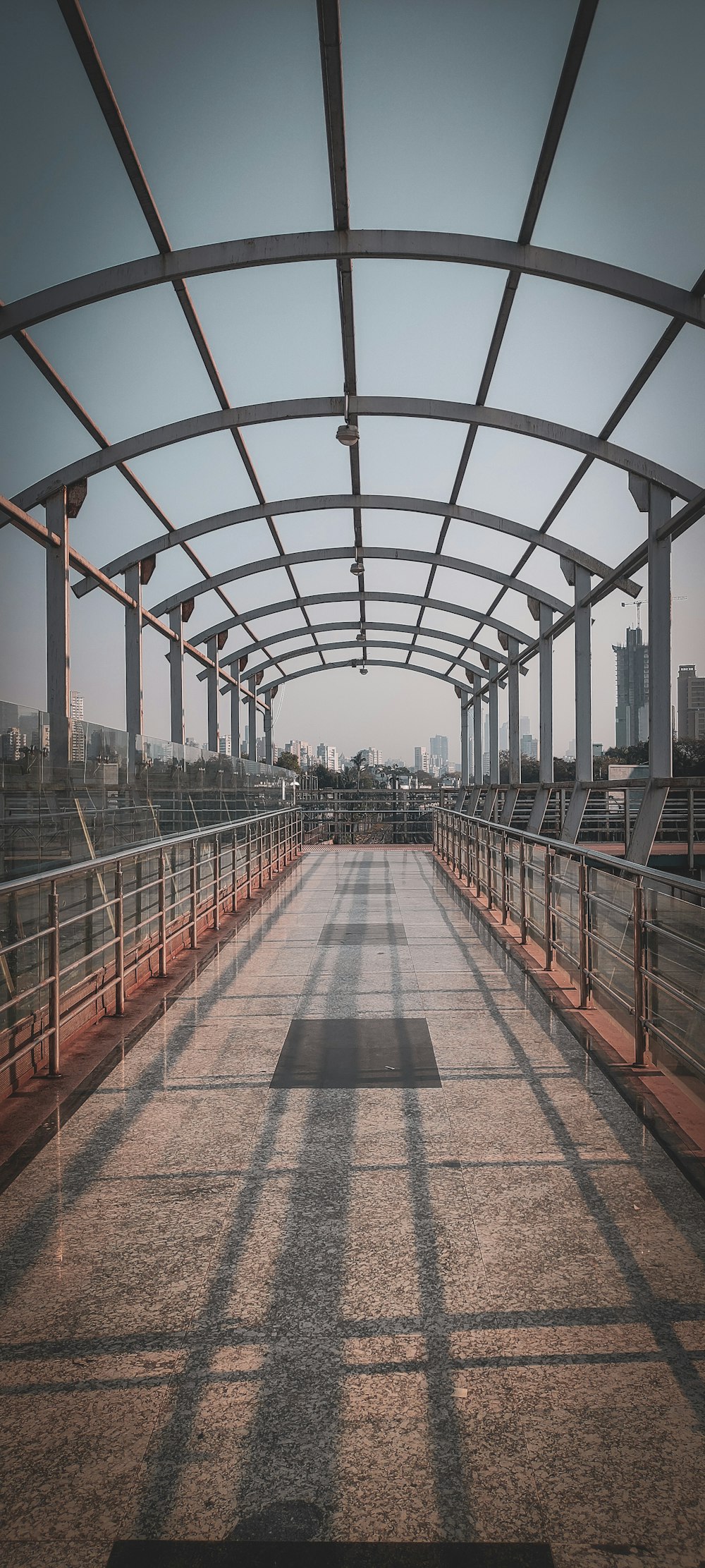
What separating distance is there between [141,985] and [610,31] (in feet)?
20.8

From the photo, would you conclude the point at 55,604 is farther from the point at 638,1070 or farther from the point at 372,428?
the point at 638,1070

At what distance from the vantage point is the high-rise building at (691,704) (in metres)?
8.62

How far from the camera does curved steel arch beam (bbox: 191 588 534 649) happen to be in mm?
16297

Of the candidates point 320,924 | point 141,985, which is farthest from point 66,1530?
point 320,924

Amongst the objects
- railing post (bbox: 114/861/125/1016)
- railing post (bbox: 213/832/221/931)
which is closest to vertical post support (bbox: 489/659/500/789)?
railing post (bbox: 213/832/221/931)

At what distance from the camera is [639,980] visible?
14.1 ft

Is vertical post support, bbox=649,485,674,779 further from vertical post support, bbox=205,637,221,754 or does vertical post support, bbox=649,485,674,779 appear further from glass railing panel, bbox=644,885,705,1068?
vertical post support, bbox=205,637,221,754

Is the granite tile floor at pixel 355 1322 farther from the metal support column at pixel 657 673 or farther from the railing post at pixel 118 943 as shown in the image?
the metal support column at pixel 657 673

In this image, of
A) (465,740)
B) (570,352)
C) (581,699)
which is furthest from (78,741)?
(465,740)

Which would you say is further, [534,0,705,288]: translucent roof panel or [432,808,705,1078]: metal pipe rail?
[534,0,705,288]: translucent roof panel

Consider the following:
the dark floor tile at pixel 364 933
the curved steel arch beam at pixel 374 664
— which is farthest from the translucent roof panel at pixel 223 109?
the curved steel arch beam at pixel 374 664

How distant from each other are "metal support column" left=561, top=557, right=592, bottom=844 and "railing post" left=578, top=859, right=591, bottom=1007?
623 cm

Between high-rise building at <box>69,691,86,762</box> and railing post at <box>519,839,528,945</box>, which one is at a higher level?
high-rise building at <box>69,691,86,762</box>

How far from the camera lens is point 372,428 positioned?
10.0 metres
